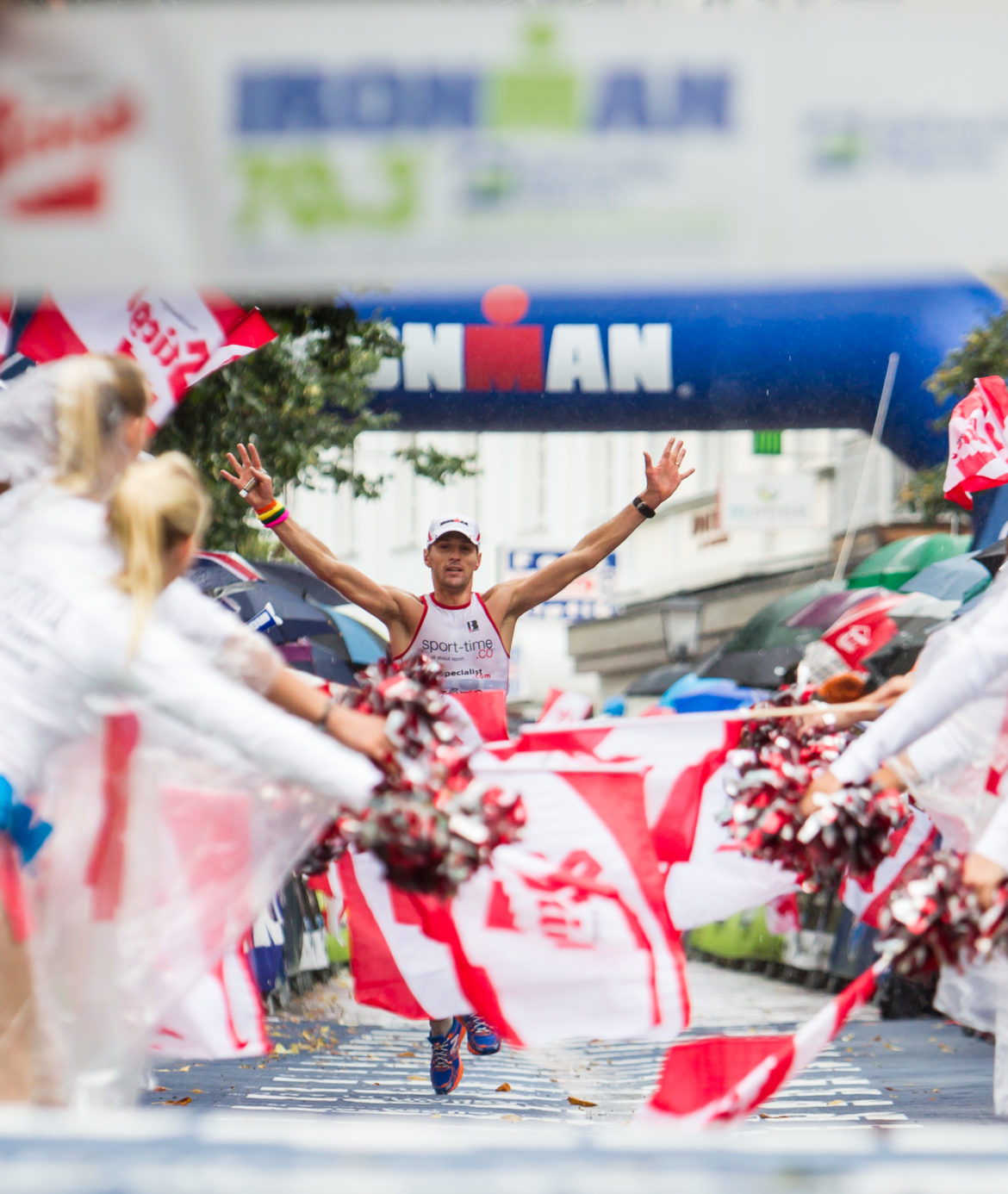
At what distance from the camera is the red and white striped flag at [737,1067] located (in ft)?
10.7

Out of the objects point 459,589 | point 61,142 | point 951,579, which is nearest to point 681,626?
point 951,579

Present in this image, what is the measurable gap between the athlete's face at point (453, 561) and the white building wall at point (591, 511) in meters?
12.9

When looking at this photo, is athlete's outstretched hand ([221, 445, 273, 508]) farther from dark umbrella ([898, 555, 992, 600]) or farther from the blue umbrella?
the blue umbrella

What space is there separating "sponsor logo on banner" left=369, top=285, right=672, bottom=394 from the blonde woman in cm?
637

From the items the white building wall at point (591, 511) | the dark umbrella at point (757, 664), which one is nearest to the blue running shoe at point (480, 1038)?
the dark umbrella at point (757, 664)

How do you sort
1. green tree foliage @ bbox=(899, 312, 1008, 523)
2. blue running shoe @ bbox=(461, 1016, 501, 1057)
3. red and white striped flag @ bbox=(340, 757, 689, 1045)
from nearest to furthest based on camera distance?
red and white striped flag @ bbox=(340, 757, 689, 1045)
blue running shoe @ bbox=(461, 1016, 501, 1057)
green tree foliage @ bbox=(899, 312, 1008, 523)

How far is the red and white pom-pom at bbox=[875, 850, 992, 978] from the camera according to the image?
3291 mm

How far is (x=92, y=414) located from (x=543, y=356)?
634 centimetres

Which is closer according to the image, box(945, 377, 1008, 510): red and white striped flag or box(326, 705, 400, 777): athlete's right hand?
box(326, 705, 400, 777): athlete's right hand

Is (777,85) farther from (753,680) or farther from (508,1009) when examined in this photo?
(753,680)

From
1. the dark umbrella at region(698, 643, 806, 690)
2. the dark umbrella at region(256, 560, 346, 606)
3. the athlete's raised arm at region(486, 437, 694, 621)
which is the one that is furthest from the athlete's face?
the dark umbrella at region(698, 643, 806, 690)

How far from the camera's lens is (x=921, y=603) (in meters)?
8.58

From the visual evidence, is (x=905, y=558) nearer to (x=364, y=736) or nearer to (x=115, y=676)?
(x=364, y=736)

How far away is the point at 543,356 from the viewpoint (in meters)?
9.48
